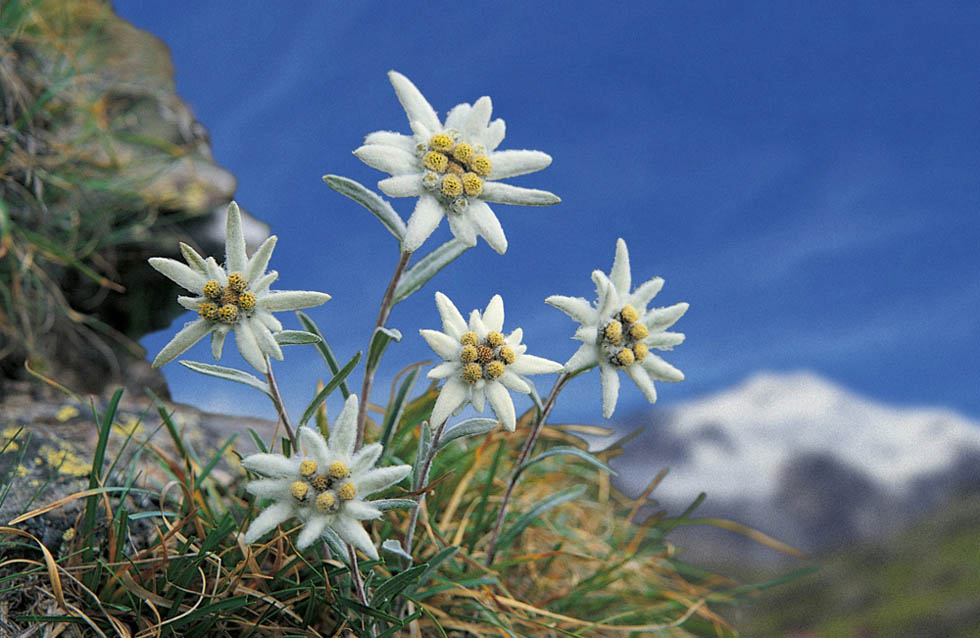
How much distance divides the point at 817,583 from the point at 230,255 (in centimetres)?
558

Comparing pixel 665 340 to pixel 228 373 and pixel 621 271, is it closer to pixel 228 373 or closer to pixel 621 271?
pixel 621 271

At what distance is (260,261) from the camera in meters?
1.69

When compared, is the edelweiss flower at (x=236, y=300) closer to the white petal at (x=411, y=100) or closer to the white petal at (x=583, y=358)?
the white petal at (x=411, y=100)

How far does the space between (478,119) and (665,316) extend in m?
0.70

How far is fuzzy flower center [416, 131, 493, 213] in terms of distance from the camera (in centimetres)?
178

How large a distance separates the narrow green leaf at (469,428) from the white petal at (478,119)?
69cm

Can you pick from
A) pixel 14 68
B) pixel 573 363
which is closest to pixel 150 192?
pixel 14 68

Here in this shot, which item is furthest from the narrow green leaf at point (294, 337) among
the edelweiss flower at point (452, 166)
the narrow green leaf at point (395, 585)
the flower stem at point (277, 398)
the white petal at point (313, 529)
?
the narrow green leaf at point (395, 585)

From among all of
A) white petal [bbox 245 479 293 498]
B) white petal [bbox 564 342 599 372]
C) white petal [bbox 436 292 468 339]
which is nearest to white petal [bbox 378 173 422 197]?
white petal [bbox 436 292 468 339]

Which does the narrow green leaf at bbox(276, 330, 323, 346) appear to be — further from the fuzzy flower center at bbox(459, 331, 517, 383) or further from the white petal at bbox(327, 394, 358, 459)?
the fuzzy flower center at bbox(459, 331, 517, 383)

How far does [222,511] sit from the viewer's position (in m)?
2.75

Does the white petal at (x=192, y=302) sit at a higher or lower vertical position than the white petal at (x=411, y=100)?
lower

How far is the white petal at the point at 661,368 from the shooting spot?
78.5 inches

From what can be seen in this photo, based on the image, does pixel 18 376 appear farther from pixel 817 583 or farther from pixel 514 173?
pixel 817 583
